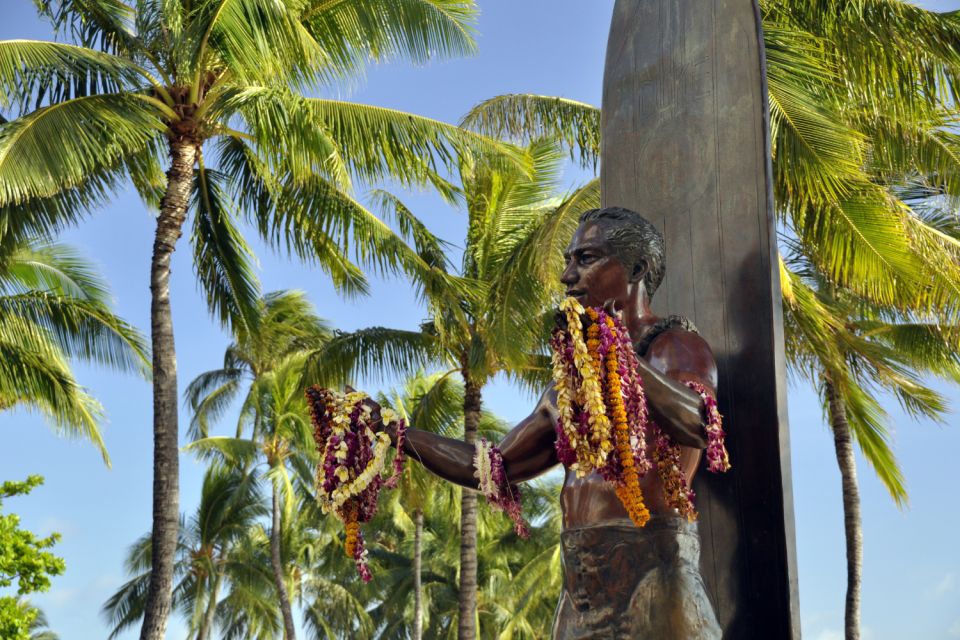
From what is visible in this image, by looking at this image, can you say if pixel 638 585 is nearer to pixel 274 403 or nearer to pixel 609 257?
pixel 609 257

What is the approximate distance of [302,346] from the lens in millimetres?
25375

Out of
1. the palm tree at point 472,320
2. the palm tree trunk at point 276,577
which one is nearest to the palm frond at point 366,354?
the palm tree at point 472,320

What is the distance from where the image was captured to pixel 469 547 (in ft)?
59.7

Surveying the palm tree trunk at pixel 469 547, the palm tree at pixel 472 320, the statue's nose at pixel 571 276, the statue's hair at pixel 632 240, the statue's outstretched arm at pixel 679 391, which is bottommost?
the statue's outstretched arm at pixel 679 391

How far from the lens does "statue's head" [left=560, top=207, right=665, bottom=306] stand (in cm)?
310

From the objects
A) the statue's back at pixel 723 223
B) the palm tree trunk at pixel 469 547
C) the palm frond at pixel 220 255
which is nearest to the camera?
the statue's back at pixel 723 223

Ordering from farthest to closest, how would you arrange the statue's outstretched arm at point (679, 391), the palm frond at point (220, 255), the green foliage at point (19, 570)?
the palm frond at point (220, 255), the green foliage at point (19, 570), the statue's outstretched arm at point (679, 391)

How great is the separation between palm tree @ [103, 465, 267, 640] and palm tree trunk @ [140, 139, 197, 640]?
17.6 meters

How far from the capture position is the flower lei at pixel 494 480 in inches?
120

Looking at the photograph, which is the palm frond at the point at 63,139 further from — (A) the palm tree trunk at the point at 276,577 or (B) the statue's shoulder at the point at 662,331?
(A) the palm tree trunk at the point at 276,577

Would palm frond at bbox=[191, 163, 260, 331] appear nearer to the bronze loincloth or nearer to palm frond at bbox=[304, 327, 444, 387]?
palm frond at bbox=[304, 327, 444, 387]

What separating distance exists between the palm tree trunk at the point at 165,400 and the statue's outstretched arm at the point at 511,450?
9753mm

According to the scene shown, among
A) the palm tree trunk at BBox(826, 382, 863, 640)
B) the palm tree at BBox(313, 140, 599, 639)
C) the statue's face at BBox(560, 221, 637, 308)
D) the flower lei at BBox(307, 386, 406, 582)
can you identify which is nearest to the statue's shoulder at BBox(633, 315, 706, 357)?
the statue's face at BBox(560, 221, 637, 308)

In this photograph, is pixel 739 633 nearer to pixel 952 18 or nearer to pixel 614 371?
pixel 614 371
